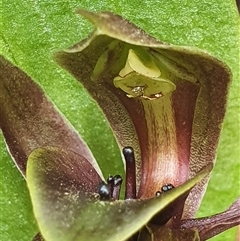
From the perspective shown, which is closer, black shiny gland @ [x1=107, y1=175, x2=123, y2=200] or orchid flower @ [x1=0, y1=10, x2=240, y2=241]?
orchid flower @ [x1=0, y1=10, x2=240, y2=241]

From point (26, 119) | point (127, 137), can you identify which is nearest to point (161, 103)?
point (127, 137)

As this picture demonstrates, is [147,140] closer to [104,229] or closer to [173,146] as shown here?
[173,146]

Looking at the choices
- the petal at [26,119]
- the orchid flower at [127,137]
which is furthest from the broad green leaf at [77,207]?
the petal at [26,119]

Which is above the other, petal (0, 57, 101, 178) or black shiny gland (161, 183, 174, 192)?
petal (0, 57, 101, 178)

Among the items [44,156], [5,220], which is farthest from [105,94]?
[5,220]

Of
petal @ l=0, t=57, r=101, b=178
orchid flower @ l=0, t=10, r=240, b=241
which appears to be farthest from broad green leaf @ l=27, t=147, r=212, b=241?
petal @ l=0, t=57, r=101, b=178

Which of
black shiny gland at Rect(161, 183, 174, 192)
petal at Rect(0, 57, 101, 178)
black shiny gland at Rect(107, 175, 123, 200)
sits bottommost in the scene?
black shiny gland at Rect(161, 183, 174, 192)

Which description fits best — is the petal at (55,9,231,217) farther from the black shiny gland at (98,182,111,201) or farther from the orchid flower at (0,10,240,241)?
the black shiny gland at (98,182,111,201)
